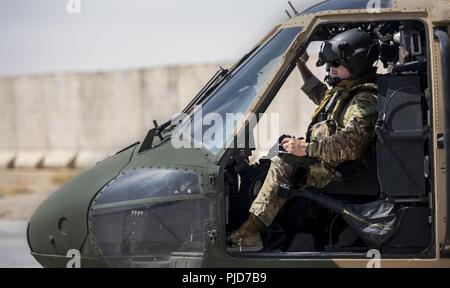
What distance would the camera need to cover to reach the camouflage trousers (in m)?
5.44

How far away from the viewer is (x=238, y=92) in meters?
5.61

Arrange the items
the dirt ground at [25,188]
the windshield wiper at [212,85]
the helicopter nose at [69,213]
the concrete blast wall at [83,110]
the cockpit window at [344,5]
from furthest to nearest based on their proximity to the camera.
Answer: the concrete blast wall at [83,110], the dirt ground at [25,188], the windshield wiper at [212,85], the helicopter nose at [69,213], the cockpit window at [344,5]

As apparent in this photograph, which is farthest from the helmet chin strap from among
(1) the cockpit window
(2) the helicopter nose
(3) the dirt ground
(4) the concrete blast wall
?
(4) the concrete blast wall

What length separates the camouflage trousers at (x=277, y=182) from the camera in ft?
17.8

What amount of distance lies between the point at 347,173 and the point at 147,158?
3.66 feet

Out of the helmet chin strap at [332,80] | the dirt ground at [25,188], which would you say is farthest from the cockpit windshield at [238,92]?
the dirt ground at [25,188]

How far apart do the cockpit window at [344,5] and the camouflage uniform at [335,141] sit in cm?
43

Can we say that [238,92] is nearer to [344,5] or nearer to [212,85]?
[212,85]

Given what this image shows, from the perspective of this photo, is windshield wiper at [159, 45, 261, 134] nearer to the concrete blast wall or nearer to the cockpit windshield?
the cockpit windshield

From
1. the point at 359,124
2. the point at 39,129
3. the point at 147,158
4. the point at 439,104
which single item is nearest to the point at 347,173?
the point at 359,124

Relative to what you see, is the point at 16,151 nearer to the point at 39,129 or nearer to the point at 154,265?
the point at 39,129

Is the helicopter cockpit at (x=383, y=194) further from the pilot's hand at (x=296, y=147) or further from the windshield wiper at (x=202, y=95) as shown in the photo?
the windshield wiper at (x=202, y=95)

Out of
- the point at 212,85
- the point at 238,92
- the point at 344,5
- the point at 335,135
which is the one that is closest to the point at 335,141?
the point at 335,135

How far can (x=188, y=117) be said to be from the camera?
18.9 ft
